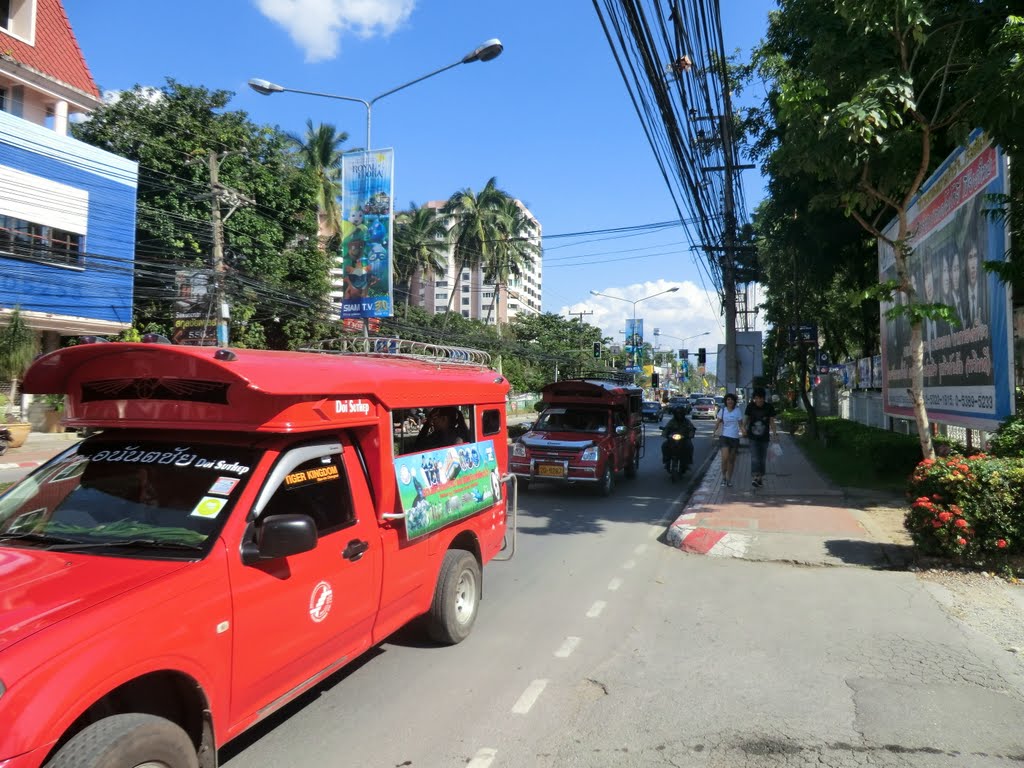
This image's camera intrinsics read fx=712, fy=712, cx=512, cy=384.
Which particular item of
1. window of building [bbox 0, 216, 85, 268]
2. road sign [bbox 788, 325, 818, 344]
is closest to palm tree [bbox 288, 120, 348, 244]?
window of building [bbox 0, 216, 85, 268]

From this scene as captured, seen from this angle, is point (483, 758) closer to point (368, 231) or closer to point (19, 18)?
point (368, 231)

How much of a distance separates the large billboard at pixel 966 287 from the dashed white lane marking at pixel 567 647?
636cm

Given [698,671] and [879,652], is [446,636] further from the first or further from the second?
[879,652]

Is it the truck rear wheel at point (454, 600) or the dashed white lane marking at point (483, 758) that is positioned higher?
the truck rear wheel at point (454, 600)

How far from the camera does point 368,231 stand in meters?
15.3

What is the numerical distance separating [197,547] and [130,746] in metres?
0.83

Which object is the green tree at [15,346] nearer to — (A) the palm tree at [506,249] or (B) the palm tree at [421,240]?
(B) the palm tree at [421,240]

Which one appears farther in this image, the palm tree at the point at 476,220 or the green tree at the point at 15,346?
the palm tree at the point at 476,220

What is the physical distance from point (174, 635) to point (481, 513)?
319 cm

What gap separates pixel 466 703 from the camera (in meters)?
4.23

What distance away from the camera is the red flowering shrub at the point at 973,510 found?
6977mm

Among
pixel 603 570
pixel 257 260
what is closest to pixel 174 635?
pixel 603 570

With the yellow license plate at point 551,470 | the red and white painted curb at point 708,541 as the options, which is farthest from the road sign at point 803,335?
the red and white painted curb at point 708,541

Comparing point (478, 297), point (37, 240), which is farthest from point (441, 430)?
point (478, 297)
